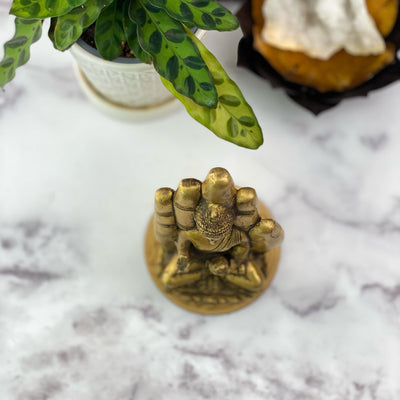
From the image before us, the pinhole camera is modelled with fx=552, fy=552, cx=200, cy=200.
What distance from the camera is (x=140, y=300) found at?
68cm

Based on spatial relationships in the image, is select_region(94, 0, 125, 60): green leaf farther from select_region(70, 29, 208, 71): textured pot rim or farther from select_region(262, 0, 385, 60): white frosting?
select_region(262, 0, 385, 60): white frosting

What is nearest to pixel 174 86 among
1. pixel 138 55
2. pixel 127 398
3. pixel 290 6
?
pixel 138 55

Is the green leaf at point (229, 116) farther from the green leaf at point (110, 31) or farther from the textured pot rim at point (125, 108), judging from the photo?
the textured pot rim at point (125, 108)

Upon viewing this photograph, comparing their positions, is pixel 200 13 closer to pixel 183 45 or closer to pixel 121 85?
pixel 183 45

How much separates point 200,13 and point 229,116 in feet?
0.32

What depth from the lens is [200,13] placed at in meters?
0.48

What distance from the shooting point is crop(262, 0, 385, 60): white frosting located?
2.15 feet

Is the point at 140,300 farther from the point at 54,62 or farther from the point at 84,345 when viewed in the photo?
the point at 54,62

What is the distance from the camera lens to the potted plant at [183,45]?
46 cm

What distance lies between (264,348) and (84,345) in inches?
8.5

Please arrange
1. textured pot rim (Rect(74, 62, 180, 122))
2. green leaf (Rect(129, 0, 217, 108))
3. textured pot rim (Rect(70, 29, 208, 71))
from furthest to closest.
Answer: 1. textured pot rim (Rect(74, 62, 180, 122))
2. textured pot rim (Rect(70, 29, 208, 71))
3. green leaf (Rect(129, 0, 217, 108))

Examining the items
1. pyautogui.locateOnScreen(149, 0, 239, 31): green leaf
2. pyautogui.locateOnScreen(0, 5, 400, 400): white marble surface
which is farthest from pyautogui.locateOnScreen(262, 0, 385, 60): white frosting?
pyautogui.locateOnScreen(149, 0, 239, 31): green leaf

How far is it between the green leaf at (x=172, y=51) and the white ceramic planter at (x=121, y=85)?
8 cm

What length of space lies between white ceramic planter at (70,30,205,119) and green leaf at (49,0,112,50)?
79 mm
